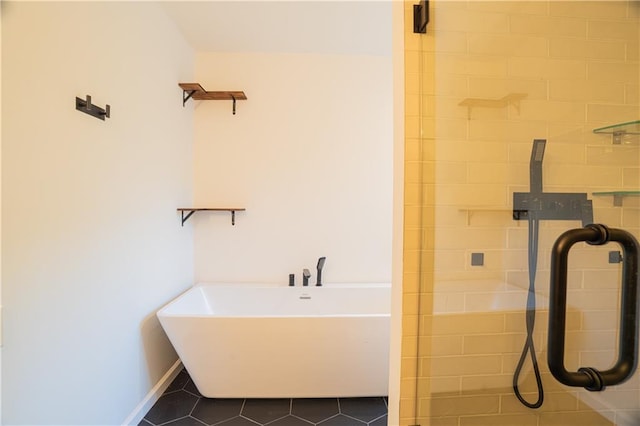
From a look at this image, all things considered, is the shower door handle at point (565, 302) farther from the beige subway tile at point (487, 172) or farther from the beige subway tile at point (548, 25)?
the beige subway tile at point (548, 25)

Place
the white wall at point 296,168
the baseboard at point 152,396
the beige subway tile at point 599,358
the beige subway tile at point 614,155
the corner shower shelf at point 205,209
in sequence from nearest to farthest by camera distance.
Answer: the beige subway tile at point 599,358
the beige subway tile at point 614,155
the baseboard at point 152,396
the corner shower shelf at point 205,209
the white wall at point 296,168

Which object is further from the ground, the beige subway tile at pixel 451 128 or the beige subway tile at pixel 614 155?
the beige subway tile at pixel 451 128

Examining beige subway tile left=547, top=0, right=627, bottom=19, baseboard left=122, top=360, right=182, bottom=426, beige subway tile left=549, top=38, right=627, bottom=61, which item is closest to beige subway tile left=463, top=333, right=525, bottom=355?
beige subway tile left=549, top=38, right=627, bottom=61

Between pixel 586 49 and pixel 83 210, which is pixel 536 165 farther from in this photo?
pixel 83 210

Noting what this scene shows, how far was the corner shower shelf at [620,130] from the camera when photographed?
103cm

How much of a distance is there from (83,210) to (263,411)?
5.03ft

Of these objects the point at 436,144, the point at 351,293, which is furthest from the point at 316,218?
the point at 436,144

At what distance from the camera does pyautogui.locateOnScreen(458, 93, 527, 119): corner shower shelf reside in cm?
109

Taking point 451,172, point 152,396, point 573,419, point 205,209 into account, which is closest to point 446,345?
point 573,419

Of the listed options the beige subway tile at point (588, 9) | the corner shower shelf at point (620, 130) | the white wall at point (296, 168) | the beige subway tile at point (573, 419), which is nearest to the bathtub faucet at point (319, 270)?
the white wall at point (296, 168)

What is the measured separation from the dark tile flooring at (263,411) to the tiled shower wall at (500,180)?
0.86 m

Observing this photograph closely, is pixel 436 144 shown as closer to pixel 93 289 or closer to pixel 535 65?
pixel 535 65

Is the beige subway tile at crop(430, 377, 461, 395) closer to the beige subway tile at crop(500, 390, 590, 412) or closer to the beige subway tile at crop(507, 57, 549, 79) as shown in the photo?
the beige subway tile at crop(500, 390, 590, 412)

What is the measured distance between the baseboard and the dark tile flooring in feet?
0.10
